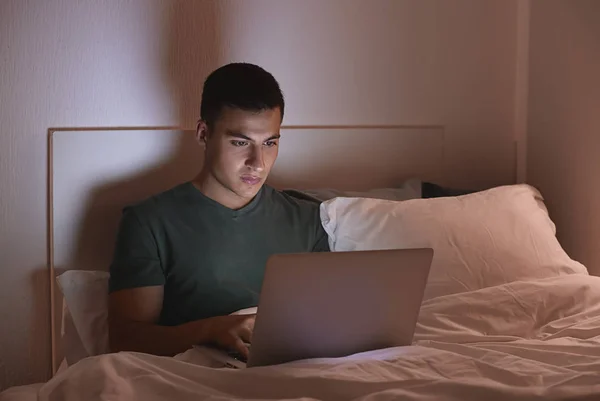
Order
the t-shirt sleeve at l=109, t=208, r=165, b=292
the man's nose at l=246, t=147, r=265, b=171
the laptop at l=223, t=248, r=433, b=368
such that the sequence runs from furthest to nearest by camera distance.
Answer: the man's nose at l=246, t=147, r=265, b=171, the t-shirt sleeve at l=109, t=208, r=165, b=292, the laptop at l=223, t=248, r=433, b=368

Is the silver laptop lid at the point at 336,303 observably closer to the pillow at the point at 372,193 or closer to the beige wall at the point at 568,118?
the pillow at the point at 372,193

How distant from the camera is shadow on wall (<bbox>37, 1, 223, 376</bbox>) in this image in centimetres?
212

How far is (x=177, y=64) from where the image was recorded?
2.21 m

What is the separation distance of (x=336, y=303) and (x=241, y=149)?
0.62 meters

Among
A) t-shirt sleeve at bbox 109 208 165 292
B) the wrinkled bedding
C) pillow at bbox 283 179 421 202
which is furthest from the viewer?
pillow at bbox 283 179 421 202


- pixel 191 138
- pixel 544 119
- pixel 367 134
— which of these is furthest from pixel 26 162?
pixel 544 119

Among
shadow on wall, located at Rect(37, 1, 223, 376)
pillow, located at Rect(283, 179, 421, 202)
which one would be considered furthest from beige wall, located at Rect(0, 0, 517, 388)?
pillow, located at Rect(283, 179, 421, 202)

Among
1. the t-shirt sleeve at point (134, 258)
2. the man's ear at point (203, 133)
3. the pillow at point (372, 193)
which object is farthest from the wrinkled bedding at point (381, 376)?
the pillow at point (372, 193)

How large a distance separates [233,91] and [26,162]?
23.6 inches

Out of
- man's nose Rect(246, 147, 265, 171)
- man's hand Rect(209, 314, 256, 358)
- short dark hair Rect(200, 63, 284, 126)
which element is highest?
short dark hair Rect(200, 63, 284, 126)

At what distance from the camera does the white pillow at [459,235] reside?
1.94 meters

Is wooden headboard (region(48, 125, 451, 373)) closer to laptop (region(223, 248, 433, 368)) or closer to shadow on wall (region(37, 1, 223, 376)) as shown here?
shadow on wall (region(37, 1, 223, 376))

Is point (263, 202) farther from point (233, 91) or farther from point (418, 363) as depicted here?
point (418, 363)

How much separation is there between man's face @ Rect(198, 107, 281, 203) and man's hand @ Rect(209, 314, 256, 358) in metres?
0.39
